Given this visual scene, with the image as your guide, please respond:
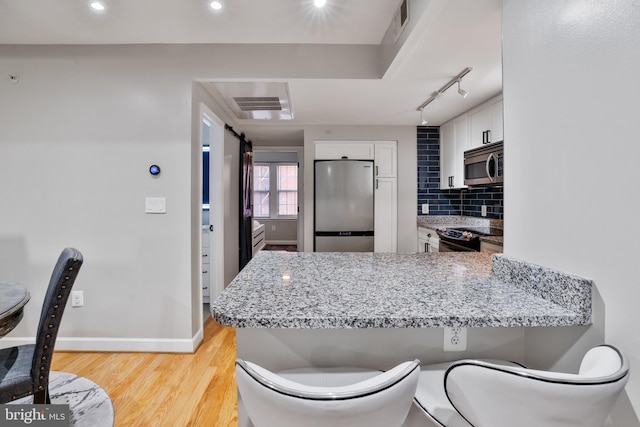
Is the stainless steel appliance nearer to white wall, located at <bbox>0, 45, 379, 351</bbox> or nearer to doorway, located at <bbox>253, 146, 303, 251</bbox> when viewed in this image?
white wall, located at <bbox>0, 45, 379, 351</bbox>

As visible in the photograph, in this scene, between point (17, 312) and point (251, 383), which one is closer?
point (251, 383)

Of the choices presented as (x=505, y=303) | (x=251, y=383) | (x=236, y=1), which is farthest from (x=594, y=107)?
(x=236, y=1)

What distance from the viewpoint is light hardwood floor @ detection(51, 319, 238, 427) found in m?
1.68

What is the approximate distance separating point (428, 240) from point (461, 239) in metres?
0.89

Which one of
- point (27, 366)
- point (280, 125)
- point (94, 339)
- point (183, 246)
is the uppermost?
point (280, 125)

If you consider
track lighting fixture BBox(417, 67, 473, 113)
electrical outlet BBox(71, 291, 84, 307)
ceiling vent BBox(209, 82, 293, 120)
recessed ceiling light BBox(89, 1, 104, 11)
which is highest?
recessed ceiling light BBox(89, 1, 104, 11)

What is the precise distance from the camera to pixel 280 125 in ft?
13.3

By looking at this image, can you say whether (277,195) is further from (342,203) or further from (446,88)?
(446,88)

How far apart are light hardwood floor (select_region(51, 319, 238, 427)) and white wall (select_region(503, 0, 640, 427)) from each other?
1665mm

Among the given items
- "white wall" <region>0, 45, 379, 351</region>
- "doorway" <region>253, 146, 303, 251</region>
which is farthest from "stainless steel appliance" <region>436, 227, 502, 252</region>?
"doorway" <region>253, 146, 303, 251</region>

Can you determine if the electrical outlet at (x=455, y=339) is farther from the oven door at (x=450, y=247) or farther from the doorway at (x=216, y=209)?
the doorway at (x=216, y=209)

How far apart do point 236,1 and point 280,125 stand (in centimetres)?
224

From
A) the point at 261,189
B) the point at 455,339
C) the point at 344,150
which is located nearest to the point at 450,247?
the point at 344,150

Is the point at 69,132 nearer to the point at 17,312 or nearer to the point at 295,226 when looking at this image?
the point at 17,312
